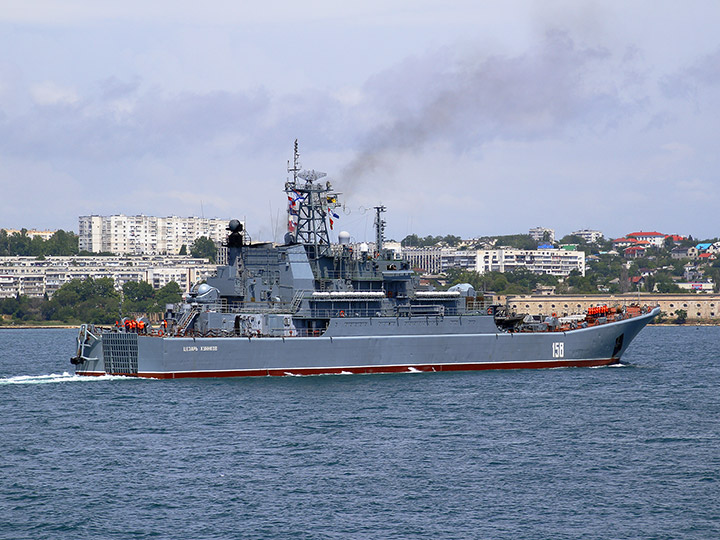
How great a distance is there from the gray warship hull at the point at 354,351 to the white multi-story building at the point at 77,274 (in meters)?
127

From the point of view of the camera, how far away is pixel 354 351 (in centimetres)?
5094

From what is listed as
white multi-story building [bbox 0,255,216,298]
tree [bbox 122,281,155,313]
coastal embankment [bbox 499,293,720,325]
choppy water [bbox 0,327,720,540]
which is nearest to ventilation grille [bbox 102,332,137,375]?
choppy water [bbox 0,327,720,540]

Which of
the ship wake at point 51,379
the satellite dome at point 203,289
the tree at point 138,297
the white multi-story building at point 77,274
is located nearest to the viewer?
the ship wake at point 51,379

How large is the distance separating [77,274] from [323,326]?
150 meters

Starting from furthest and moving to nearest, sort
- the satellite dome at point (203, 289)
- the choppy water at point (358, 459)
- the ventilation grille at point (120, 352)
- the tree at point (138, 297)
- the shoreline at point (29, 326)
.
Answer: the shoreline at point (29, 326), the tree at point (138, 297), the satellite dome at point (203, 289), the ventilation grille at point (120, 352), the choppy water at point (358, 459)

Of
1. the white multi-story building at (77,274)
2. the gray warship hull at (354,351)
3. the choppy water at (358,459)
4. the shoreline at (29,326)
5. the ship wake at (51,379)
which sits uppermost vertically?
the white multi-story building at (77,274)

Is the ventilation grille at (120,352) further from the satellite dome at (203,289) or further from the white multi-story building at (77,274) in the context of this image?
the white multi-story building at (77,274)

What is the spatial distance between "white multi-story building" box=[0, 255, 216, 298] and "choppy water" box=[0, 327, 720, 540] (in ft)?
444

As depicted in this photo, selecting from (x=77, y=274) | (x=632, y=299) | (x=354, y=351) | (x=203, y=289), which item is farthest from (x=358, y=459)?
(x=77, y=274)

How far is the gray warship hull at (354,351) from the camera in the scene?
4925 centimetres

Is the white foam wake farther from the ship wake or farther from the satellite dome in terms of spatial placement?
the satellite dome

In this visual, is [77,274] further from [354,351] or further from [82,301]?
[354,351]

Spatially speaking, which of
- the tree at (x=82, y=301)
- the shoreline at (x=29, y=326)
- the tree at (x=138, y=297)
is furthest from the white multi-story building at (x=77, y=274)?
the shoreline at (x=29, y=326)

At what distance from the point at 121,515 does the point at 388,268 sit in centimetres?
3086
